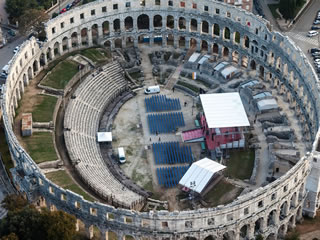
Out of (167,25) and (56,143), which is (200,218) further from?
(167,25)

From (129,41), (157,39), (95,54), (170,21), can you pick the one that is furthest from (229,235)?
(170,21)

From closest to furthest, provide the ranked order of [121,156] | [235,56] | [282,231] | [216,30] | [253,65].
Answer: [282,231], [121,156], [253,65], [235,56], [216,30]

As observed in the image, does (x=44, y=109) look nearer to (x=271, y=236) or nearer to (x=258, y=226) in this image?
(x=258, y=226)

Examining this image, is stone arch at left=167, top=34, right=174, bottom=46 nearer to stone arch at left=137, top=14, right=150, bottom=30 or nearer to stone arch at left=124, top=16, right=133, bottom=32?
stone arch at left=137, top=14, right=150, bottom=30

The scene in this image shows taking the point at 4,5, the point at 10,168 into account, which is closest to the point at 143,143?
the point at 10,168

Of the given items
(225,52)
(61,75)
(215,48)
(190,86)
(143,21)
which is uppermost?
(143,21)
